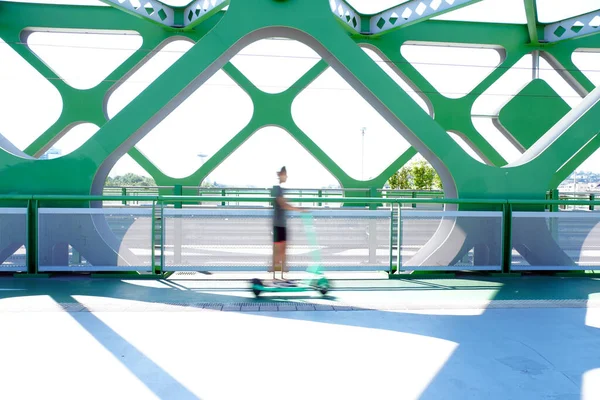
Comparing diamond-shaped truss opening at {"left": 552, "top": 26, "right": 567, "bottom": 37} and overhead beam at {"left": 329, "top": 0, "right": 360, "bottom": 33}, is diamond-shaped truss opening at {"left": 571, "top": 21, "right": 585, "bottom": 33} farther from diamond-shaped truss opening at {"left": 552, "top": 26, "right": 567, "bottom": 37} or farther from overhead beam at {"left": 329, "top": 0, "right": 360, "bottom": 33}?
overhead beam at {"left": 329, "top": 0, "right": 360, "bottom": 33}

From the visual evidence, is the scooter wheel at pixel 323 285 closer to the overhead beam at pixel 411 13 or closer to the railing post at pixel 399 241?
the railing post at pixel 399 241

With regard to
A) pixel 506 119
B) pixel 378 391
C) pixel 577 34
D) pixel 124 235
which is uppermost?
pixel 577 34

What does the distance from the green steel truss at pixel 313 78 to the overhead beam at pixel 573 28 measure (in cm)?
5

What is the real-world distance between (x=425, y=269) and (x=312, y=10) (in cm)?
414

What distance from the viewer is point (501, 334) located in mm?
4086

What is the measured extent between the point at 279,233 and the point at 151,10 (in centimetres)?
1019

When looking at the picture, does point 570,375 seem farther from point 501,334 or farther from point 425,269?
point 425,269

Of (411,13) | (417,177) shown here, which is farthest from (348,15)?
(417,177)

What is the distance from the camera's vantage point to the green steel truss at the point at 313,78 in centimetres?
664

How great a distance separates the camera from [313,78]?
51.2ft

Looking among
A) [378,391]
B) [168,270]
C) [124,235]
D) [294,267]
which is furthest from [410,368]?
[124,235]

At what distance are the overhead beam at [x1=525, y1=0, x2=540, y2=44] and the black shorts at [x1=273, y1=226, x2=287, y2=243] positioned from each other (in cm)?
1219

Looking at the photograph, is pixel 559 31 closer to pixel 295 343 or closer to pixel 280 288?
pixel 280 288

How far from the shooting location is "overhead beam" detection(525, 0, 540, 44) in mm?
13766
